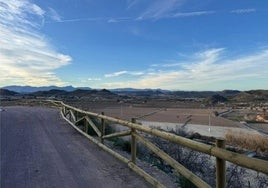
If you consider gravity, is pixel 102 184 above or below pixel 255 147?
above

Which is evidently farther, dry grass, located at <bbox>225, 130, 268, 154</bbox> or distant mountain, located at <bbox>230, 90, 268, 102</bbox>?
distant mountain, located at <bbox>230, 90, 268, 102</bbox>

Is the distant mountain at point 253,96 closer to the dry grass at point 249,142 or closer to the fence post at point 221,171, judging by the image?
the dry grass at point 249,142

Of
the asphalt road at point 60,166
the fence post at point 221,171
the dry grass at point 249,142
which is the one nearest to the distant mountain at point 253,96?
the dry grass at point 249,142

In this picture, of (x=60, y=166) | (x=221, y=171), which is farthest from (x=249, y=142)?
(x=221, y=171)

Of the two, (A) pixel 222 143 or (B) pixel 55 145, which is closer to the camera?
(A) pixel 222 143

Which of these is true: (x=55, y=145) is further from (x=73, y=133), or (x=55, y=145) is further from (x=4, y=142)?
(x=73, y=133)

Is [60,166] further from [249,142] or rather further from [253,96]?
[253,96]

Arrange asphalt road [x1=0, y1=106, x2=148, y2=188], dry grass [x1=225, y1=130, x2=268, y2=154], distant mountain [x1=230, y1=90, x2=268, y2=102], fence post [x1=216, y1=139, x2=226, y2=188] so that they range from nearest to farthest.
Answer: fence post [x1=216, y1=139, x2=226, y2=188] → asphalt road [x1=0, y1=106, x2=148, y2=188] → dry grass [x1=225, y1=130, x2=268, y2=154] → distant mountain [x1=230, y1=90, x2=268, y2=102]

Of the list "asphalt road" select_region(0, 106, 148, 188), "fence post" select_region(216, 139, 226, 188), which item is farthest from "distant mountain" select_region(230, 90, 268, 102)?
"fence post" select_region(216, 139, 226, 188)

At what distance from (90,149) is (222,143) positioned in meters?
6.82

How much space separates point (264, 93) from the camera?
592ft

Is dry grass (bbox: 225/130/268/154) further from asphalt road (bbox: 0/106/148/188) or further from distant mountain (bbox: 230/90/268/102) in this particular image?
distant mountain (bbox: 230/90/268/102)

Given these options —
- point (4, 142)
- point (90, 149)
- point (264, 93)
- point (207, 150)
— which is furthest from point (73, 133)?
point (264, 93)

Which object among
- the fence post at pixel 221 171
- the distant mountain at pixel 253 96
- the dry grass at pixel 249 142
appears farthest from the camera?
the distant mountain at pixel 253 96
